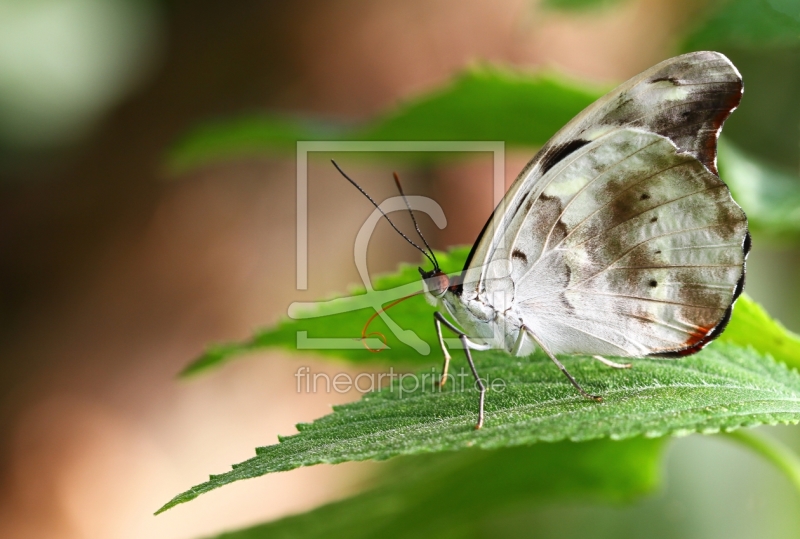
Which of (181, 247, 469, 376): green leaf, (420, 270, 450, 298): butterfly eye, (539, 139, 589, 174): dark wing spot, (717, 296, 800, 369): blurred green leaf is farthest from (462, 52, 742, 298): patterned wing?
(717, 296, 800, 369): blurred green leaf

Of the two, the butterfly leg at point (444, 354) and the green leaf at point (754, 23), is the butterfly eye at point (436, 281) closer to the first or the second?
the butterfly leg at point (444, 354)

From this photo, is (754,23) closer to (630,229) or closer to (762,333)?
(630,229)

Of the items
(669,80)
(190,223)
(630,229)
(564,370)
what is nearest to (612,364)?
(564,370)

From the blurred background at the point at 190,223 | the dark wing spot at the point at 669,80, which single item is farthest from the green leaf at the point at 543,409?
the blurred background at the point at 190,223

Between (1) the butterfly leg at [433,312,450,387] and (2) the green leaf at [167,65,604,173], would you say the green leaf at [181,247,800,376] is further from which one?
(2) the green leaf at [167,65,604,173]

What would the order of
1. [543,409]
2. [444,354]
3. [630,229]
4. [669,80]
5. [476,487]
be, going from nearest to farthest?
[543,409]
[669,80]
[630,229]
[444,354]
[476,487]
